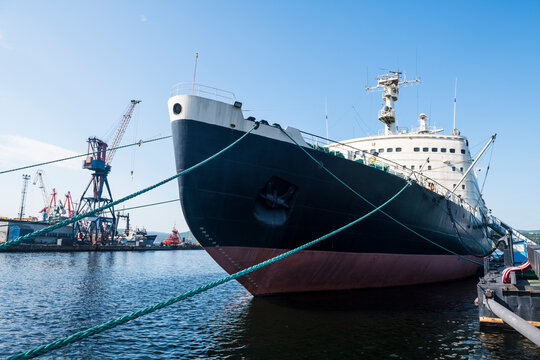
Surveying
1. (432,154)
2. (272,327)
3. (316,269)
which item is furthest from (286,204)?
(432,154)

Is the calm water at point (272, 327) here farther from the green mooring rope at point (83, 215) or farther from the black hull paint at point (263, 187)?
the green mooring rope at point (83, 215)

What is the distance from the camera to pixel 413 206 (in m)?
16.3

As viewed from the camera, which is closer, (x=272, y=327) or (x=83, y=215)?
(x=83, y=215)

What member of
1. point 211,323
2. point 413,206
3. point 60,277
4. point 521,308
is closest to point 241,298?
point 211,323

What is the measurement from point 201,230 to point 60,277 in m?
18.5

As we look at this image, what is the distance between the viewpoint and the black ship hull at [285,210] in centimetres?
1182

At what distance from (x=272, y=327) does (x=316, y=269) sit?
12.7 ft

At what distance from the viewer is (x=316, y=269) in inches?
535

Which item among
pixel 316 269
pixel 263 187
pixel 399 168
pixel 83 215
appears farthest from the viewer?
pixel 399 168

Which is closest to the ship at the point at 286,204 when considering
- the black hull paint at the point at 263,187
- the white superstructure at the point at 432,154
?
the black hull paint at the point at 263,187

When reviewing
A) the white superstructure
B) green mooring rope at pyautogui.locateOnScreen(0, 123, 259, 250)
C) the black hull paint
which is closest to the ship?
the black hull paint

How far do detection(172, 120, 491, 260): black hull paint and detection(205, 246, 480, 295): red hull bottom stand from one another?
1.19ft

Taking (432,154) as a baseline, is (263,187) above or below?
below

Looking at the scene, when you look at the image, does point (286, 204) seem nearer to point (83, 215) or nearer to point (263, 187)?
point (263, 187)
